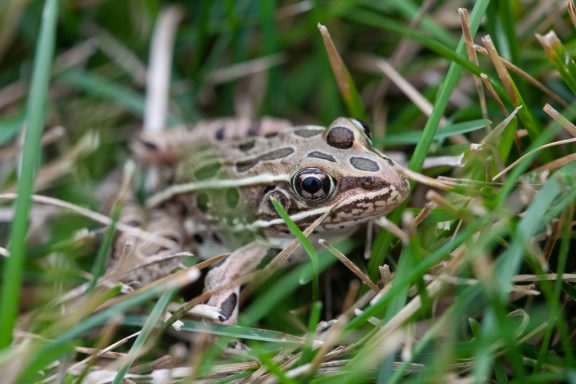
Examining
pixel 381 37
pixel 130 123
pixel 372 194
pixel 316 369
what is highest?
pixel 381 37

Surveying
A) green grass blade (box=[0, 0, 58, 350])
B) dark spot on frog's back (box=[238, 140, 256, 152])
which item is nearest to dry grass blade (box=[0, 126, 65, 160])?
green grass blade (box=[0, 0, 58, 350])

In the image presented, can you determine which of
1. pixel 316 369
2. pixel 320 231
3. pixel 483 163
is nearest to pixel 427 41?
pixel 483 163

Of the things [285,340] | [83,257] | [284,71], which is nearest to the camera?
[285,340]

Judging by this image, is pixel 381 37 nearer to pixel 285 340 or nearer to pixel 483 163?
pixel 483 163

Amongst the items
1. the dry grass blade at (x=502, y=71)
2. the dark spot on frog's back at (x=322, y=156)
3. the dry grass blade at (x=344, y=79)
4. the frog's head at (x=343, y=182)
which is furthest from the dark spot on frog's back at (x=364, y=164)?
the dry grass blade at (x=502, y=71)

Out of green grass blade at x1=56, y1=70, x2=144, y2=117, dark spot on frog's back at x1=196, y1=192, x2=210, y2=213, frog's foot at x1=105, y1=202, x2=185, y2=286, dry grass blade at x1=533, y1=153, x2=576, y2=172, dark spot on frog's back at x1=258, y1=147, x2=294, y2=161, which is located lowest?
frog's foot at x1=105, y1=202, x2=185, y2=286

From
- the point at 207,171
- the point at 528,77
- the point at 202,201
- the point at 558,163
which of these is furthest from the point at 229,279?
the point at 528,77

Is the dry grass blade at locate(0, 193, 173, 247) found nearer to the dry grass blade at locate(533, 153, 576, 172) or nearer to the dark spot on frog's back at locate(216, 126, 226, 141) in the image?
the dark spot on frog's back at locate(216, 126, 226, 141)
